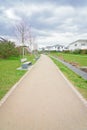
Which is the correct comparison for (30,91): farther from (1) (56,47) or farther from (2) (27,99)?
(1) (56,47)

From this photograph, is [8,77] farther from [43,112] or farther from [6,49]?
[6,49]

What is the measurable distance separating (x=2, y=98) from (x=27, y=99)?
2.97 feet

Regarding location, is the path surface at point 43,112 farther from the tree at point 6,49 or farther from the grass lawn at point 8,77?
the tree at point 6,49

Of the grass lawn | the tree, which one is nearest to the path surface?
the grass lawn

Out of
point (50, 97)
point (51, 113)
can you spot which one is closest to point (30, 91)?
point (50, 97)

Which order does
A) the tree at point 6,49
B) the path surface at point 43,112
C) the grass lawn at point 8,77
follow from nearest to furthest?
the path surface at point 43,112
the grass lawn at point 8,77
the tree at point 6,49

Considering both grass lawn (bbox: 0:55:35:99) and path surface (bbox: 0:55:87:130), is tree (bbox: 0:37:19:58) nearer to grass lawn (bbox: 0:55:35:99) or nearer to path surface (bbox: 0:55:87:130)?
grass lawn (bbox: 0:55:35:99)

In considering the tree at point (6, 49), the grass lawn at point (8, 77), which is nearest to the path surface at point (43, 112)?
the grass lawn at point (8, 77)

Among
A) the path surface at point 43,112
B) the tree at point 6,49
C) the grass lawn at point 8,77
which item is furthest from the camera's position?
the tree at point 6,49

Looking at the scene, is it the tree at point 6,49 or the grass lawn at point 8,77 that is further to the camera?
the tree at point 6,49

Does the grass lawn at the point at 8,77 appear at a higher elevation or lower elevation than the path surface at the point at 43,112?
lower

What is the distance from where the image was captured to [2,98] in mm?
9094

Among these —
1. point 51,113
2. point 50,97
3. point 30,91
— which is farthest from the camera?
point 30,91

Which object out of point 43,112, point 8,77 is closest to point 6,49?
point 8,77
